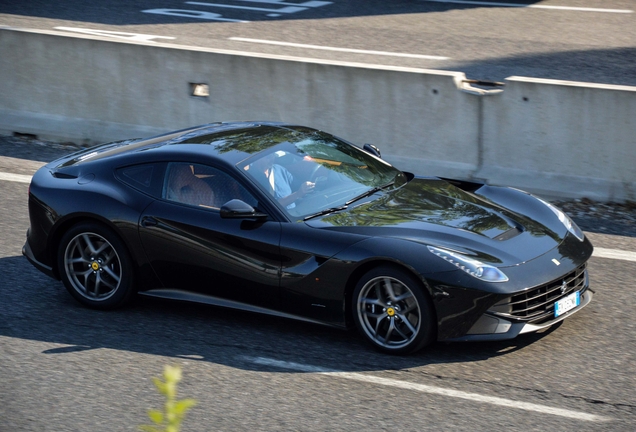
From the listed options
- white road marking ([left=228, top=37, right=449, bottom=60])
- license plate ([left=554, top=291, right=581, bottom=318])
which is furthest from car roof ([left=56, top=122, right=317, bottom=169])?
white road marking ([left=228, top=37, right=449, bottom=60])

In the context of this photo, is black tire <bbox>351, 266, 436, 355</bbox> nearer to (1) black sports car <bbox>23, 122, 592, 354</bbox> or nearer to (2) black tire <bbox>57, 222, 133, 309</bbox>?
(1) black sports car <bbox>23, 122, 592, 354</bbox>

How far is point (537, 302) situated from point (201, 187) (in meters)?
2.49

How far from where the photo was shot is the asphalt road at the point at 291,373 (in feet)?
16.8

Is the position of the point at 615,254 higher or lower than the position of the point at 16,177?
lower

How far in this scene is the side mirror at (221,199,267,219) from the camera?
6.12 metres

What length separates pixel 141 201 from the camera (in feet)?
22.1

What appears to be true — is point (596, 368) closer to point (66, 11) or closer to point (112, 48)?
point (112, 48)

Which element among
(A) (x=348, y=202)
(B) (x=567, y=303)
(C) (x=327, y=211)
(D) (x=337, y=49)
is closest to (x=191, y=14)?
(D) (x=337, y=49)

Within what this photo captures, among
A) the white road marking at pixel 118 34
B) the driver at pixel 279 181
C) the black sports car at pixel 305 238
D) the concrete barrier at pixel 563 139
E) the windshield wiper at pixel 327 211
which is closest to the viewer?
the black sports car at pixel 305 238

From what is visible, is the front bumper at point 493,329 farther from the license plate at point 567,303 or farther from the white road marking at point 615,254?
the white road marking at point 615,254

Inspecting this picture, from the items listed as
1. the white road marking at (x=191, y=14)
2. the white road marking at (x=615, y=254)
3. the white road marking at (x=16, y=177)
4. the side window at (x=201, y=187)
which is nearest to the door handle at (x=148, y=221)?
the side window at (x=201, y=187)

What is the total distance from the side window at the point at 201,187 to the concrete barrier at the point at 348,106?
3.60m

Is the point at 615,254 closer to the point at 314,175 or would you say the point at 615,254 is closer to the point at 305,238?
the point at 314,175

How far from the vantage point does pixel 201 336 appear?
6.39 m
